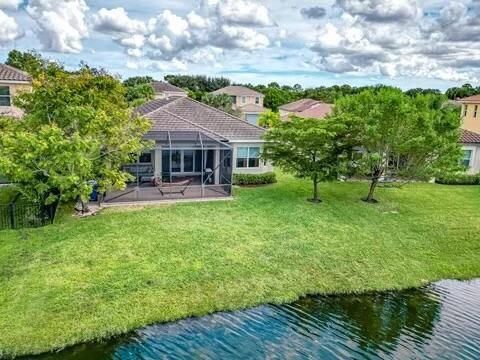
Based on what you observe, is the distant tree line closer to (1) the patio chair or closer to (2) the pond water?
(1) the patio chair

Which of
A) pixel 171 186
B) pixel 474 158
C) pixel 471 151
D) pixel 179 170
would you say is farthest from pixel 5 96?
pixel 474 158

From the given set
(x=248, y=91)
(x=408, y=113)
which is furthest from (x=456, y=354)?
(x=248, y=91)

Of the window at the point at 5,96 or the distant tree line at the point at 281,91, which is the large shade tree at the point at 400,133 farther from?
the distant tree line at the point at 281,91

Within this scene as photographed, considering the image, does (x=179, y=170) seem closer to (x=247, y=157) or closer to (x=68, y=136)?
(x=247, y=157)

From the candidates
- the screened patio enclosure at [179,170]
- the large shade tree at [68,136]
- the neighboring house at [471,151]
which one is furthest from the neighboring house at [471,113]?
the large shade tree at [68,136]

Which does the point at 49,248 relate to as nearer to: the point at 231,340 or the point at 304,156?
the point at 231,340

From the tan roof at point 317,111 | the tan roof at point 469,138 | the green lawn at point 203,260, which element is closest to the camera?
the green lawn at point 203,260

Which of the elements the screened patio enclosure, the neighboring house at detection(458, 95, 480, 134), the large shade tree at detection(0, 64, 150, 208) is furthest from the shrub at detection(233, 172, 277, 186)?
the neighboring house at detection(458, 95, 480, 134)
